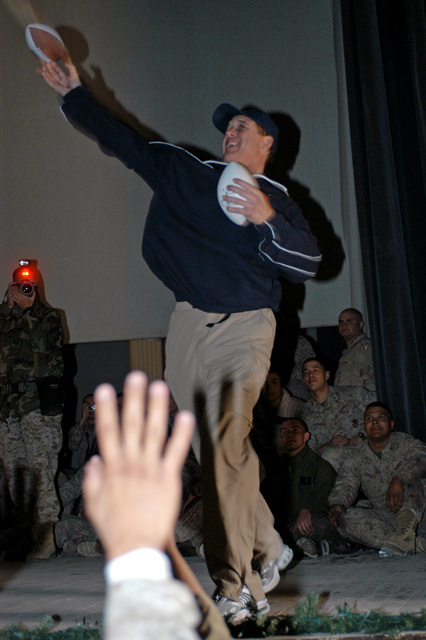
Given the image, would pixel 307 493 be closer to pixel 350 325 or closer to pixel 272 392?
pixel 272 392

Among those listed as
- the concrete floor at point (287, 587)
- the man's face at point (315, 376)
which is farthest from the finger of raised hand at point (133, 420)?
the man's face at point (315, 376)

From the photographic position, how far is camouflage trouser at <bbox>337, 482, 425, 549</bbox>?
10.1ft

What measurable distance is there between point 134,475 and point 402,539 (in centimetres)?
277

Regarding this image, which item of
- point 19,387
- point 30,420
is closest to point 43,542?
point 30,420

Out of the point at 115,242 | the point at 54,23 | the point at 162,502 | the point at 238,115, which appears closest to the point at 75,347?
the point at 115,242

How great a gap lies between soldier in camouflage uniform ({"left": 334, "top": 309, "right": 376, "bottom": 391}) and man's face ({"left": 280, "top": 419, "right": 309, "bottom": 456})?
0.60m

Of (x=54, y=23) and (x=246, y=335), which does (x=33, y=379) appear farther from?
(x=54, y=23)

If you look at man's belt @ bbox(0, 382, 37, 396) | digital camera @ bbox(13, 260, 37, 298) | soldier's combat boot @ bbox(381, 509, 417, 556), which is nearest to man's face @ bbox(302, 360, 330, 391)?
soldier's combat boot @ bbox(381, 509, 417, 556)

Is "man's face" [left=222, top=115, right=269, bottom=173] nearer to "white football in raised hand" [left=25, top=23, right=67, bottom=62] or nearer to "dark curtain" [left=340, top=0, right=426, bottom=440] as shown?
"white football in raised hand" [left=25, top=23, right=67, bottom=62]

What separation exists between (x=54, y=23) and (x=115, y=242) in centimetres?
159

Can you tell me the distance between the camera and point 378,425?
3.41 m

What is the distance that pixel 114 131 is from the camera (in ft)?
6.23

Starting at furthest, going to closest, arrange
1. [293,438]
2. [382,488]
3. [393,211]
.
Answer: [393,211]
[293,438]
[382,488]

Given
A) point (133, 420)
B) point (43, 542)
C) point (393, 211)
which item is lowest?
point (43, 542)
